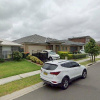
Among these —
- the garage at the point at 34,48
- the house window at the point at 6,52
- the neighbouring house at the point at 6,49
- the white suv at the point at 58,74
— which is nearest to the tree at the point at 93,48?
the garage at the point at 34,48

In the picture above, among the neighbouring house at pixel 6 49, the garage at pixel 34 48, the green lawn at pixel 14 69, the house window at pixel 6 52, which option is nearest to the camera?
the green lawn at pixel 14 69

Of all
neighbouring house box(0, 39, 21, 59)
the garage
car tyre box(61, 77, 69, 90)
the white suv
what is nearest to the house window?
neighbouring house box(0, 39, 21, 59)

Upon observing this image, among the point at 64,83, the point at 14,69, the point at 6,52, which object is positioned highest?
the point at 6,52

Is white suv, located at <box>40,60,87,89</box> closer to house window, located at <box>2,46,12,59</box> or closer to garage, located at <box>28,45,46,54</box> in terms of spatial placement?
house window, located at <box>2,46,12,59</box>

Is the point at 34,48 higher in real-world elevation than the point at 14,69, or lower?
higher

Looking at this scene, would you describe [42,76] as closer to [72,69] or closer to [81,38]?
[72,69]

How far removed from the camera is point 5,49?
1410cm

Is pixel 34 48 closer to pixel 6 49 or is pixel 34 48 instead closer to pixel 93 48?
pixel 6 49

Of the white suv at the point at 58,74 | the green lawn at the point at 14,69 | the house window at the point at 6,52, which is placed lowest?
the green lawn at the point at 14,69

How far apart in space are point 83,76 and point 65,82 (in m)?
2.54

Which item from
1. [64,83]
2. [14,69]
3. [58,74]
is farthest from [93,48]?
[14,69]

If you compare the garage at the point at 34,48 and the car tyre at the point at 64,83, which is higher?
the garage at the point at 34,48

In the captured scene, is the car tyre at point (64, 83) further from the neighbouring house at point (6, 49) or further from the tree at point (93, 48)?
the tree at point (93, 48)

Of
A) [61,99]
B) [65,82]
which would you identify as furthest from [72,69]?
[61,99]
